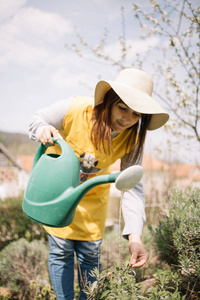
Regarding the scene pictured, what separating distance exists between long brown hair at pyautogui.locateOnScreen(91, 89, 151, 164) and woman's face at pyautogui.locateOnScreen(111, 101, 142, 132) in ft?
0.09

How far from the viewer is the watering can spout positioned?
102cm

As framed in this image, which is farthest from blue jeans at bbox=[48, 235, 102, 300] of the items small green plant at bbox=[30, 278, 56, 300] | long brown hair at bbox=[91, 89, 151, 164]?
small green plant at bbox=[30, 278, 56, 300]

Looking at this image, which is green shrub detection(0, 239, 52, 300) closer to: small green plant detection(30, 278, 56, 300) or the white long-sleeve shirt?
small green plant detection(30, 278, 56, 300)

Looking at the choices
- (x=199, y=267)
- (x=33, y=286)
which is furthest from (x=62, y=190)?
(x=33, y=286)

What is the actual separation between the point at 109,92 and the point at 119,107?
0.38 feet

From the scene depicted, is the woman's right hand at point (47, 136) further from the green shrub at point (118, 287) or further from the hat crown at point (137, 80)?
the green shrub at point (118, 287)

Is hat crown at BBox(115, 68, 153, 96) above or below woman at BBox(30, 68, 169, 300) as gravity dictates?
above

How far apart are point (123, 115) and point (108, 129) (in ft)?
0.38

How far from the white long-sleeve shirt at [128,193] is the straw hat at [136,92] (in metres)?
0.20

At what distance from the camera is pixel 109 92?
134 centimetres

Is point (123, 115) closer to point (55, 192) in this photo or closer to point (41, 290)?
point (55, 192)

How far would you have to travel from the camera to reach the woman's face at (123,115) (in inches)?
49.8

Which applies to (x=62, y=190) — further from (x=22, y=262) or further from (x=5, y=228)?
(x=5, y=228)

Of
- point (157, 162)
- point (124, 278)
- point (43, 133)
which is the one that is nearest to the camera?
point (124, 278)
